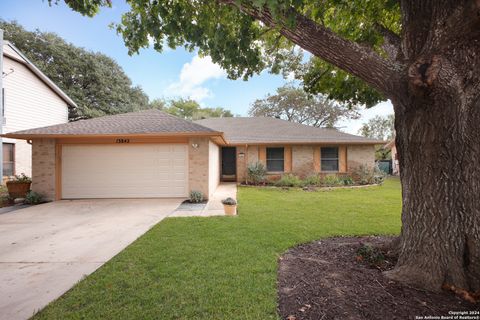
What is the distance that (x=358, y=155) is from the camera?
1323 centimetres

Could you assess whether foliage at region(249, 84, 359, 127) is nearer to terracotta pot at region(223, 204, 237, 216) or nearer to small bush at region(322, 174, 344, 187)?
small bush at region(322, 174, 344, 187)

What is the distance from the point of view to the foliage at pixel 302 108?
2631 cm

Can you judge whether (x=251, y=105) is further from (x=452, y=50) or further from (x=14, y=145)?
(x=452, y=50)

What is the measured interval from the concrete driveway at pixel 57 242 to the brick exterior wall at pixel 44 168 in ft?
3.33

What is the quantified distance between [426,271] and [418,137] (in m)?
1.61

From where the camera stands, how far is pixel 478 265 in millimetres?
2480

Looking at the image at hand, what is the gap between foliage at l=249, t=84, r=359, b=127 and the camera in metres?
26.3

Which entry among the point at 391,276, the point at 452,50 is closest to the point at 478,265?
the point at 391,276

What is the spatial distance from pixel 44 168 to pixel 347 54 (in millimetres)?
10647

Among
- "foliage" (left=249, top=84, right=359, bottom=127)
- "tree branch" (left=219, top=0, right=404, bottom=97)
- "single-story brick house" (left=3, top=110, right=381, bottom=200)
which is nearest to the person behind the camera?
"tree branch" (left=219, top=0, right=404, bottom=97)

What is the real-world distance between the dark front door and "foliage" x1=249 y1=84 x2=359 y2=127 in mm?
14538

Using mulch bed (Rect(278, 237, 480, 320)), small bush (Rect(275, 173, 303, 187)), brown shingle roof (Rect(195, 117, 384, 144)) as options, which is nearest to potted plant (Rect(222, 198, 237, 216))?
mulch bed (Rect(278, 237, 480, 320))

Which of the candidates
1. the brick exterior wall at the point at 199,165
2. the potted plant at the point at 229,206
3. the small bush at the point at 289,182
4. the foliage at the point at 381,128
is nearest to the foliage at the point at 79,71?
the brick exterior wall at the point at 199,165

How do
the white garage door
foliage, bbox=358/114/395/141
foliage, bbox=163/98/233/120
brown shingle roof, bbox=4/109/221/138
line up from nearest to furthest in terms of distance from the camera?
brown shingle roof, bbox=4/109/221/138 < the white garage door < foliage, bbox=163/98/233/120 < foliage, bbox=358/114/395/141
